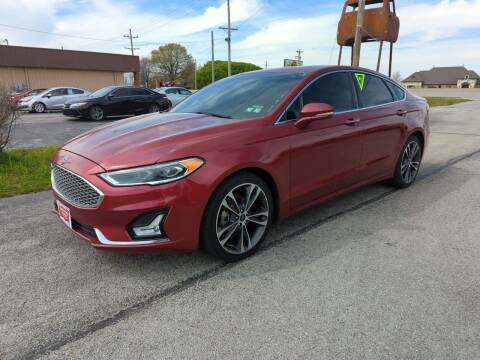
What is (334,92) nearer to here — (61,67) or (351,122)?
(351,122)

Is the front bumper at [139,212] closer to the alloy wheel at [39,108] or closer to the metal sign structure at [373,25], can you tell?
the metal sign structure at [373,25]

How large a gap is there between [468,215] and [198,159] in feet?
10.7

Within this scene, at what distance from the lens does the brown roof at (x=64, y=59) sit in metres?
32.7

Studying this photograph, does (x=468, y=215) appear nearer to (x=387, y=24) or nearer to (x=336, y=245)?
(x=336, y=245)

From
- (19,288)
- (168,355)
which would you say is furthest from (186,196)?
(19,288)

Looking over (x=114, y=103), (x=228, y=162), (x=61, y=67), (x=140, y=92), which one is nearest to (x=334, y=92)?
(x=228, y=162)

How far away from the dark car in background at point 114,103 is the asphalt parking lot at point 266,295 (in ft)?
39.3

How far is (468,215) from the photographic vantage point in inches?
172

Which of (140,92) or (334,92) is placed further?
(140,92)

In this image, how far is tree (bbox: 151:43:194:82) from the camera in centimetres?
7906

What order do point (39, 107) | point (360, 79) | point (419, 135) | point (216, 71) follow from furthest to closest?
point (216, 71) → point (39, 107) → point (419, 135) → point (360, 79)

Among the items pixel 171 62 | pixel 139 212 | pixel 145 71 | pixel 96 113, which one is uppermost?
pixel 171 62

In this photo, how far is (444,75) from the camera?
11069 cm

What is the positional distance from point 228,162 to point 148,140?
65 centimetres
